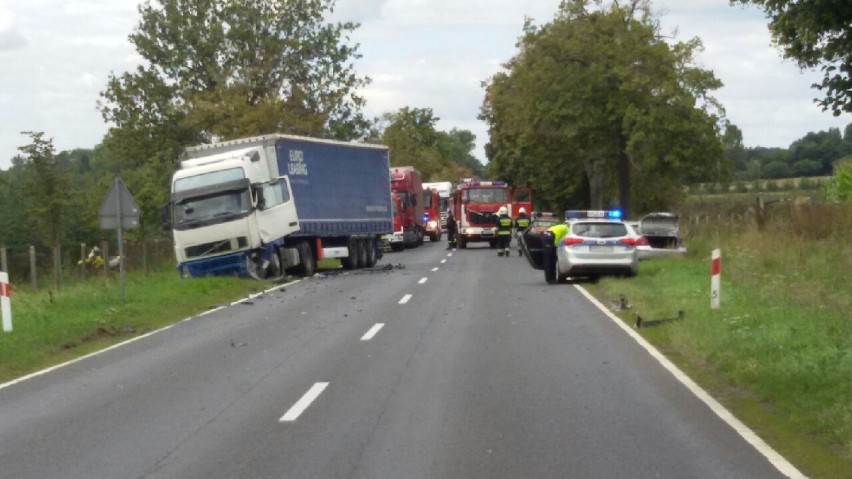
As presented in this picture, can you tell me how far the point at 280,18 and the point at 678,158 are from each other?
18.8 metres

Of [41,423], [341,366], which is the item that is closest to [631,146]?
[341,366]

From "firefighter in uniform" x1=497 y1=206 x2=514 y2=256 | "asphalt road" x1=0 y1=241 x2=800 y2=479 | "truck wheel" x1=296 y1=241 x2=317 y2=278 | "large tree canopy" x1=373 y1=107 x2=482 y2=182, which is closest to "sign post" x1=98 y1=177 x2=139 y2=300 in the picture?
"asphalt road" x1=0 y1=241 x2=800 y2=479

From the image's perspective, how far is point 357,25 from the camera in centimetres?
5888

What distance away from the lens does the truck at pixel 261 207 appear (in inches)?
1256

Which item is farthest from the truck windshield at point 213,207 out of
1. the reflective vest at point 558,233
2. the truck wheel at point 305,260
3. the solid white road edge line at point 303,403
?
the solid white road edge line at point 303,403

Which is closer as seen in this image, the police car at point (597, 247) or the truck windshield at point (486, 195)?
the police car at point (597, 247)

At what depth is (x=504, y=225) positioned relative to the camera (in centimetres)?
4444

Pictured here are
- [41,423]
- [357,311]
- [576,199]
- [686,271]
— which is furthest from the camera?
[576,199]

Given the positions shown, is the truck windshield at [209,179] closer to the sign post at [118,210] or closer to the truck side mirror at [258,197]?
the truck side mirror at [258,197]

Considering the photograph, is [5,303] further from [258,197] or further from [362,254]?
[362,254]

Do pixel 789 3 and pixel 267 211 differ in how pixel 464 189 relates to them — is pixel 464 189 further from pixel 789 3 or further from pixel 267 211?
pixel 789 3

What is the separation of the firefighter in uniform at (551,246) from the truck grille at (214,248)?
7.99 meters

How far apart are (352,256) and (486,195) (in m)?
15.7

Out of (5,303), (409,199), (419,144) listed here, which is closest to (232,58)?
(409,199)
